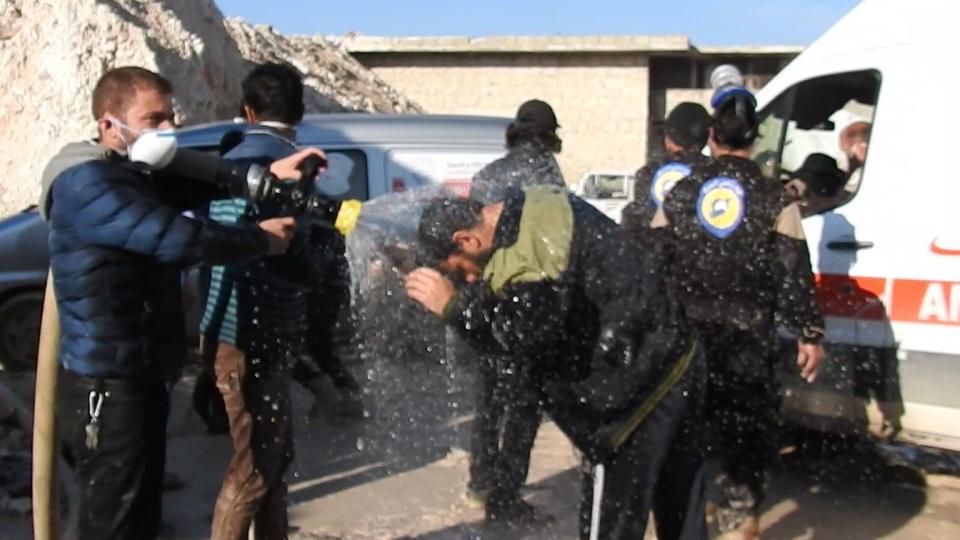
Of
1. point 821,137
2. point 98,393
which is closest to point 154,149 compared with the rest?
point 98,393

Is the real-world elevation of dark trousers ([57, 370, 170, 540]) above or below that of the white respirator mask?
below

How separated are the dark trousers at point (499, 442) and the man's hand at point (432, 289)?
64.0 inches

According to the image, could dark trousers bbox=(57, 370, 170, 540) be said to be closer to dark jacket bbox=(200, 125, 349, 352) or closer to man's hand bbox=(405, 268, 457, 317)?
dark jacket bbox=(200, 125, 349, 352)

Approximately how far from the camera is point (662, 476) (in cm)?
377

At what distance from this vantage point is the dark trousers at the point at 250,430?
161 inches

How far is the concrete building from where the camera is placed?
26.2 metres

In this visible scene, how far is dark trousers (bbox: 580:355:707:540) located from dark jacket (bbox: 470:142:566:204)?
176 cm

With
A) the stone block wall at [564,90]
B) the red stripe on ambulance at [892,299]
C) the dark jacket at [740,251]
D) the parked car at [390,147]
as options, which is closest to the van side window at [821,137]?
the red stripe on ambulance at [892,299]

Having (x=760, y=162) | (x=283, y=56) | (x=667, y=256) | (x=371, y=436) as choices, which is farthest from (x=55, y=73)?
(x=667, y=256)

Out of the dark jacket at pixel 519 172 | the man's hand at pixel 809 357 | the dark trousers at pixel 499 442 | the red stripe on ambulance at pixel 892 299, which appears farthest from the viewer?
the dark jacket at pixel 519 172

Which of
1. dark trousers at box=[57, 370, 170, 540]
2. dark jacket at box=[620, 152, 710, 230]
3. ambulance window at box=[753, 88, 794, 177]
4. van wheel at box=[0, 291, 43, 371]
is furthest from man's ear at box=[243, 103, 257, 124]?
van wheel at box=[0, 291, 43, 371]

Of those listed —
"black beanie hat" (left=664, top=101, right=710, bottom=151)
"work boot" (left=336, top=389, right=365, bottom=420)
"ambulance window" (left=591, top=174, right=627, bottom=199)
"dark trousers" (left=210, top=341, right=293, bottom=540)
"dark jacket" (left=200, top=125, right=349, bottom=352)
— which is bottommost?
"ambulance window" (left=591, top=174, right=627, bottom=199)

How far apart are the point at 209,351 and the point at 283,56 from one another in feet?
50.6

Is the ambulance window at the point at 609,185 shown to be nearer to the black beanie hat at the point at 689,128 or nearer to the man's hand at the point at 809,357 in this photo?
the black beanie hat at the point at 689,128
